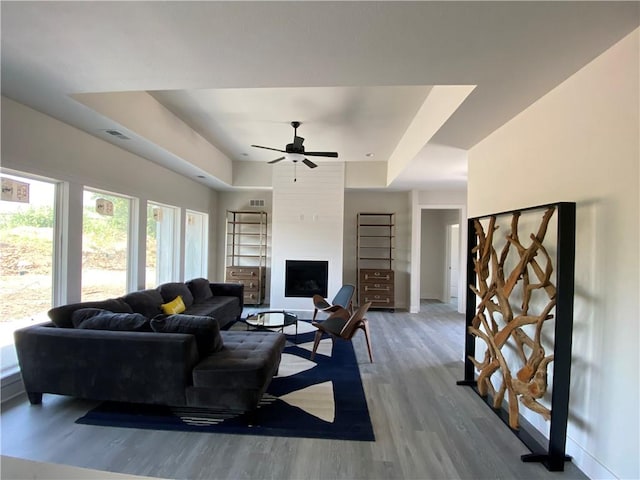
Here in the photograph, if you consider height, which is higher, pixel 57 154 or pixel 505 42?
pixel 505 42

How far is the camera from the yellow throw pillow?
3.79 metres

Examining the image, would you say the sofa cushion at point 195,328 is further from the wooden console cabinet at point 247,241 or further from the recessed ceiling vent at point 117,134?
the wooden console cabinet at point 247,241

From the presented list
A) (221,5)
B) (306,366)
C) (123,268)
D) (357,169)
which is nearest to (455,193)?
(357,169)

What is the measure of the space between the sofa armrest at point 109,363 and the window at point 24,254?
2.04ft

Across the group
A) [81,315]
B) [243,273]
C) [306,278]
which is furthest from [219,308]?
[306,278]

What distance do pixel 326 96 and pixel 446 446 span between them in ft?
11.1

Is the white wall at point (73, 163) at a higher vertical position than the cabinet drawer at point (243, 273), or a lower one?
higher

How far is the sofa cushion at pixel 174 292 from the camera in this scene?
13.4 feet

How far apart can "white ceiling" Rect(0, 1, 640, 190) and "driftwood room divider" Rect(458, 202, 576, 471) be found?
916mm

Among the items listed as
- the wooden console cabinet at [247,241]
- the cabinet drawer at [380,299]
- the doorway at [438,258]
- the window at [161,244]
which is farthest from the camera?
the doorway at [438,258]

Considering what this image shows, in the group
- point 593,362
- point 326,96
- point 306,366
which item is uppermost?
point 326,96

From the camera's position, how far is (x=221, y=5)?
144 centimetres

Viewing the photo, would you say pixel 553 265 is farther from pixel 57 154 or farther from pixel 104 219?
pixel 104 219

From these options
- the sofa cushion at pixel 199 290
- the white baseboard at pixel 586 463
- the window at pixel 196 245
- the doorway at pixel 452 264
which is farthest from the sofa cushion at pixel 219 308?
the doorway at pixel 452 264
